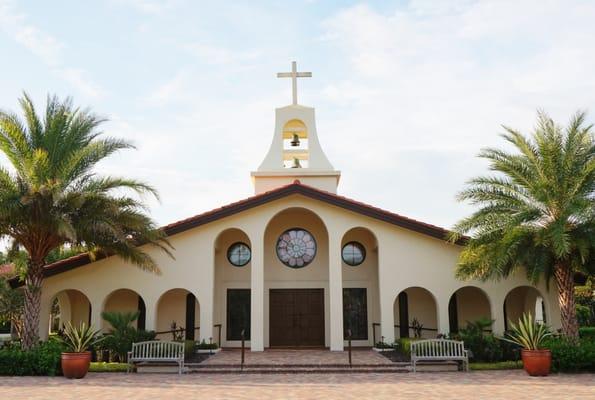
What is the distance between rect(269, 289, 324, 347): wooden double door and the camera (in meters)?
21.3

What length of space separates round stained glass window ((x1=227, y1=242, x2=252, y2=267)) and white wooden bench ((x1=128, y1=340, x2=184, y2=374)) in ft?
21.6

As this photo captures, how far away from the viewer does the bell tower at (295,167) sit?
933 inches

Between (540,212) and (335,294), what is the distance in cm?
723

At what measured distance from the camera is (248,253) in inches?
862

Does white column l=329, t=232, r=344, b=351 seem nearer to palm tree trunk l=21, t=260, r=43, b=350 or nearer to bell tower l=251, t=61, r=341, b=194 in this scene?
bell tower l=251, t=61, r=341, b=194

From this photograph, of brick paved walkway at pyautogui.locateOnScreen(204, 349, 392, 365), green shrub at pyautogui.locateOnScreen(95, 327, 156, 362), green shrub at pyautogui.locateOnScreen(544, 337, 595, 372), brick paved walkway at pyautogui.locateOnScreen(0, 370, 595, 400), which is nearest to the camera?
brick paved walkway at pyautogui.locateOnScreen(0, 370, 595, 400)

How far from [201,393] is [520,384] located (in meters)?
7.29

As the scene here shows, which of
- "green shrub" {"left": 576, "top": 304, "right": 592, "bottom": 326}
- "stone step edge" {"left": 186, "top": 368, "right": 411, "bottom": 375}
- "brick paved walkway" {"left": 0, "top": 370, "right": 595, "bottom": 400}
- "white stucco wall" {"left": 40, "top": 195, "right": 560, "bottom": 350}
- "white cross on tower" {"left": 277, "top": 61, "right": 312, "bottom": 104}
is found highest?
"white cross on tower" {"left": 277, "top": 61, "right": 312, "bottom": 104}

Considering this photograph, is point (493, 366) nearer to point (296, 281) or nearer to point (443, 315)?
point (443, 315)

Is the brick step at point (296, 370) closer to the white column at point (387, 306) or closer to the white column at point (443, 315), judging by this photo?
the white column at point (387, 306)

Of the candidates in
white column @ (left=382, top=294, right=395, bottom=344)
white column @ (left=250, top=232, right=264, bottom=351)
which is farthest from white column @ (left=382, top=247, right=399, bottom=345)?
white column @ (left=250, top=232, right=264, bottom=351)

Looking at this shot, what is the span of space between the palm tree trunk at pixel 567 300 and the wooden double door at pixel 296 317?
8.78 meters

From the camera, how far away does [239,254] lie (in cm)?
2194

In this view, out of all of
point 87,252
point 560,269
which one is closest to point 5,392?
point 87,252
